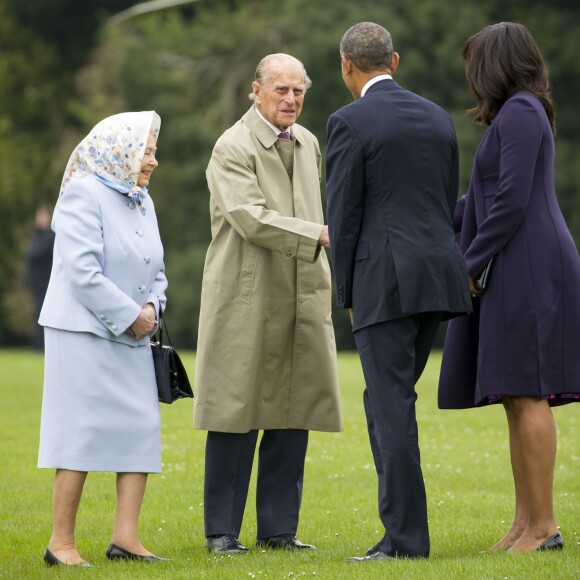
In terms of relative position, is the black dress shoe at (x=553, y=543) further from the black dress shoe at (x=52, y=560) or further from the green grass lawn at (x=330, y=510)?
the black dress shoe at (x=52, y=560)

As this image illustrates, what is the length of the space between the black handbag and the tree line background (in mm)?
25715

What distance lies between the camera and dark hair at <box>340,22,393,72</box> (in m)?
6.16

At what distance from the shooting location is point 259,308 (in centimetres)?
674

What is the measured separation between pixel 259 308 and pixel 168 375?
1.84 feet

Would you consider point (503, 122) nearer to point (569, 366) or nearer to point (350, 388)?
point (569, 366)

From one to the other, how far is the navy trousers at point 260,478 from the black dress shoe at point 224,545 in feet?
0.12

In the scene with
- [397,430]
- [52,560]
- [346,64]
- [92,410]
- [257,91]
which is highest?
[346,64]

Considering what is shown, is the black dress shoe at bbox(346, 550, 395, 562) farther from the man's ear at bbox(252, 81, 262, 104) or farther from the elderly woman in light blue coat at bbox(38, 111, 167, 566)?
the man's ear at bbox(252, 81, 262, 104)

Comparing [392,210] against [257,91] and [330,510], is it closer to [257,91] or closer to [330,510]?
[257,91]

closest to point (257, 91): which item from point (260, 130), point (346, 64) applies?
point (260, 130)

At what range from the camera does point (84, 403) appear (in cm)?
634

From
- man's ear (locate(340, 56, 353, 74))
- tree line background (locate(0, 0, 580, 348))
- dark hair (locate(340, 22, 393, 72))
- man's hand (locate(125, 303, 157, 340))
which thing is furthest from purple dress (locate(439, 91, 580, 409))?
tree line background (locate(0, 0, 580, 348))

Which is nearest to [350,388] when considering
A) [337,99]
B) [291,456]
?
[291,456]

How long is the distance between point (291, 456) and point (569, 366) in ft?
5.06
